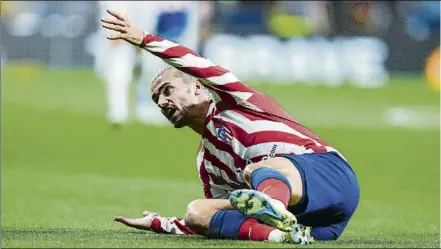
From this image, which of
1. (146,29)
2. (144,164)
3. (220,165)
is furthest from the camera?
(146,29)

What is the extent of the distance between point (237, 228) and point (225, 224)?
9 cm

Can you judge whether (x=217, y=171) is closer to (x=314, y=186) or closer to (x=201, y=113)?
(x=201, y=113)

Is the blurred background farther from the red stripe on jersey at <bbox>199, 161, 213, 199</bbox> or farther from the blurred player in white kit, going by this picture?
the red stripe on jersey at <bbox>199, 161, 213, 199</bbox>

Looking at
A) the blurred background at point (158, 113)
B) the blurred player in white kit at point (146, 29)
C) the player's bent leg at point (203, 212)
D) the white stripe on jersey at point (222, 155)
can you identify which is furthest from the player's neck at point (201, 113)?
the blurred player in white kit at point (146, 29)

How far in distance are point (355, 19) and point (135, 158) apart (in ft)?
37.7

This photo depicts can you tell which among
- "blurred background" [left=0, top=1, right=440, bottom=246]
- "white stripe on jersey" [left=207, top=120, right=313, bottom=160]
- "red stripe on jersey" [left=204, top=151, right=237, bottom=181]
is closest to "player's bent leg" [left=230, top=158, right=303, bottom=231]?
"white stripe on jersey" [left=207, top=120, right=313, bottom=160]

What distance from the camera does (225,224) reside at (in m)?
6.27

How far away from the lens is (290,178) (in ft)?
20.0

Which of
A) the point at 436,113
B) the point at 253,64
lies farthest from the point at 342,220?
the point at 253,64

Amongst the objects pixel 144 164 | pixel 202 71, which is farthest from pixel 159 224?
pixel 144 164

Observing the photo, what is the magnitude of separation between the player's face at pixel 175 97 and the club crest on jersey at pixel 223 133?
0.18 meters

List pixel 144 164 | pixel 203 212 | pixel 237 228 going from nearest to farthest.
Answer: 1. pixel 237 228
2. pixel 203 212
3. pixel 144 164

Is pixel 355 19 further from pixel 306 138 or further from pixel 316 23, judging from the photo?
pixel 306 138

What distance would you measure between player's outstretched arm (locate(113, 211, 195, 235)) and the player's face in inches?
25.5
